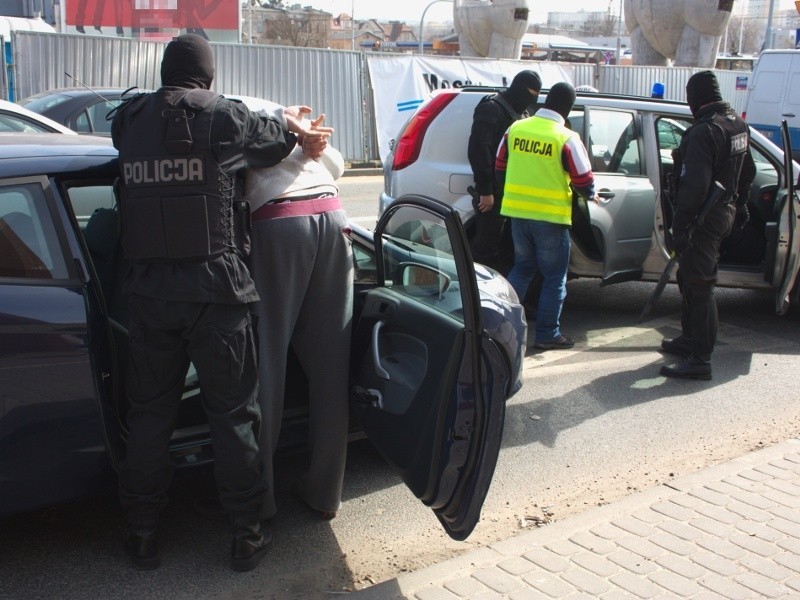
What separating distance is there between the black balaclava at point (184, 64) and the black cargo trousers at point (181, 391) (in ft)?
2.53

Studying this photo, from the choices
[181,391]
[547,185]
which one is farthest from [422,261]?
[547,185]

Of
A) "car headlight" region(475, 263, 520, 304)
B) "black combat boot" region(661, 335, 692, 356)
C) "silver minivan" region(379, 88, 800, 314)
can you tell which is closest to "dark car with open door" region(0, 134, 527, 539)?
→ "car headlight" region(475, 263, 520, 304)

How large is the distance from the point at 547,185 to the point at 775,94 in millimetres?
10190

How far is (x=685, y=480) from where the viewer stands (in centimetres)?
427

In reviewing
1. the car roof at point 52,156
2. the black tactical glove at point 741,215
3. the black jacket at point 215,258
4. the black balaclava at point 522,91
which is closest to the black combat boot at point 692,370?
the black tactical glove at point 741,215

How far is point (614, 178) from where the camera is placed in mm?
6816

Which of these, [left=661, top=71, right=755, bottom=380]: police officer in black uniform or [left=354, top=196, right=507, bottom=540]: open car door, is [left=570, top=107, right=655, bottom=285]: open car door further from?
[left=354, top=196, right=507, bottom=540]: open car door

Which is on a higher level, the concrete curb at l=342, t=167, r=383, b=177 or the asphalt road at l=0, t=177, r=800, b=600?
the asphalt road at l=0, t=177, r=800, b=600

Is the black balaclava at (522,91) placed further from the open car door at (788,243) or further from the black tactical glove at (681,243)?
the open car door at (788,243)

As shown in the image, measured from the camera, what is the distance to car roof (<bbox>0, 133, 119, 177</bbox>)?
10.9ft

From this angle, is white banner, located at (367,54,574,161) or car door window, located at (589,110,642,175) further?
white banner, located at (367,54,574,161)

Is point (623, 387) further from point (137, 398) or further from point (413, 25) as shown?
point (413, 25)

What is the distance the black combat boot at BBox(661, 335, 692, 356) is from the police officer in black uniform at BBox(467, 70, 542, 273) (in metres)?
1.37

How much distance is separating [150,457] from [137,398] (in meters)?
0.21
